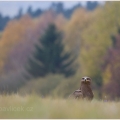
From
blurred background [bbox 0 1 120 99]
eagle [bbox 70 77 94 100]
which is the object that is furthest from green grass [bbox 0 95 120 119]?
blurred background [bbox 0 1 120 99]

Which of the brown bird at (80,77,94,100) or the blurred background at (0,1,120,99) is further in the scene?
the blurred background at (0,1,120,99)

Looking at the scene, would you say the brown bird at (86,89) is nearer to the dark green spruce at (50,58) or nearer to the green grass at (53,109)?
the green grass at (53,109)

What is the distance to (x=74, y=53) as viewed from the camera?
21.8 meters

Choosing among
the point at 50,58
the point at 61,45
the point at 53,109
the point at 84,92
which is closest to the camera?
the point at 53,109

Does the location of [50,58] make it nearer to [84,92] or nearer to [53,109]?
[84,92]

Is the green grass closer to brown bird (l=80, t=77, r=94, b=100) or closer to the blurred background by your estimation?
brown bird (l=80, t=77, r=94, b=100)

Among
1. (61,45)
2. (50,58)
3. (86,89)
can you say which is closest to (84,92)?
(86,89)

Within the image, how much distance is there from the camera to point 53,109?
17.6ft

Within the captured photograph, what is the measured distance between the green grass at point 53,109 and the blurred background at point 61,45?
11.1 meters

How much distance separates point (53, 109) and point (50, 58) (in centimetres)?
1522

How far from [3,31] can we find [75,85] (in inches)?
170

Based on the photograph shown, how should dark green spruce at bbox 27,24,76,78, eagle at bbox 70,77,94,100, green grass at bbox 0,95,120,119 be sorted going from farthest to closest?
dark green spruce at bbox 27,24,76,78, eagle at bbox 70,77,94,100, green grass at bbox 0,95,120,119

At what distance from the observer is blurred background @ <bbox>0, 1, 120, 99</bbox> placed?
1805 centimetres

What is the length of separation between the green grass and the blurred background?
11053mm
